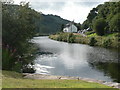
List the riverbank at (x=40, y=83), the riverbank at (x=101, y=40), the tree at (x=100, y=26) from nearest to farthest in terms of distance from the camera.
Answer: the riverbank at (x=40, y=83), the riverbank at (x=101, y=40), the tree at (x=100, y=26)

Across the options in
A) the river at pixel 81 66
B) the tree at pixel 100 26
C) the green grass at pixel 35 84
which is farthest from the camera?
the tree at pixel 100 26

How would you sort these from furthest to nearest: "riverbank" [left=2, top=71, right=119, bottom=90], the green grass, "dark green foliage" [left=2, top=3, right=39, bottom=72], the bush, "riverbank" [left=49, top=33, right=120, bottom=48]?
1. the bush
2. "riverbank" [left=49, top=33, right=120, bottom=48]
3. "dark green foliage" [left=2, top=3, right=39, bottom=72]
4. "riverbank" [left=2, top=71, right=119, bottom=90]
5. the green grass

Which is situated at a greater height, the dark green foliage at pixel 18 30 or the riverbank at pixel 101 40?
the dark green foliage at pixel 18 30

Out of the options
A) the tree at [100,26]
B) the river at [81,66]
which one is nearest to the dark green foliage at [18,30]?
the river at [81,66]

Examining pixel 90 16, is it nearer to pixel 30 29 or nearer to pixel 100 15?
pixel 100 15

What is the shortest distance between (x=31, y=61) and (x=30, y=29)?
2.24m

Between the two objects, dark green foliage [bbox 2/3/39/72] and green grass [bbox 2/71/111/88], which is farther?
dark green foliage [bbox 2/3/39/72]

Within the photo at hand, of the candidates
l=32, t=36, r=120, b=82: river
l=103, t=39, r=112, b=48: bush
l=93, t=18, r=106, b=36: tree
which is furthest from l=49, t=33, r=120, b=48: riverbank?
l=32, t=36, r=120, b=82: river

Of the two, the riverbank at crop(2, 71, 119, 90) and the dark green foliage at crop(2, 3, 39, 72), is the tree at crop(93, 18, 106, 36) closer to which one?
the dark green foliage at crop(2, 3, 39, 72)

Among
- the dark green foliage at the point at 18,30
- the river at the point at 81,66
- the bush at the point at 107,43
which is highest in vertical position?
the dark green foliage at the point at 18,30

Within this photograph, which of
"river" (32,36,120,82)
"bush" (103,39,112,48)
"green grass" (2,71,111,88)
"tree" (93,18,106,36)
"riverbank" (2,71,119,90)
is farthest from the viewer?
"tree" (93,18,106,36)

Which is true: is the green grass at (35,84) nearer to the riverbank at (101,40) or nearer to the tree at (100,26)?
the riverbank at (101,40)

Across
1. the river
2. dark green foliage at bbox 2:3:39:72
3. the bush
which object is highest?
dark green foliage at bbox 2:3:39:72

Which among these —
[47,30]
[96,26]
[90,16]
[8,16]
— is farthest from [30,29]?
[47,30]
